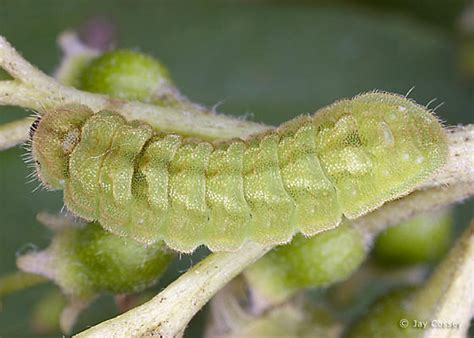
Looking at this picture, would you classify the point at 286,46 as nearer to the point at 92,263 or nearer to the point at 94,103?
the point at 94,103

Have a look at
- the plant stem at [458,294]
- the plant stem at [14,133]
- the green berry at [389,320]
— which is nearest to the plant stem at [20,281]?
the plant stem at [14,133]

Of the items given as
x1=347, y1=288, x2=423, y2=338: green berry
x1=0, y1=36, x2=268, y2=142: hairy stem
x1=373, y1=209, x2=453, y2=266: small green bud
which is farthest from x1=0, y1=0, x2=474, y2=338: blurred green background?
x1=0, y1=36, x2=268, y2=142: hairy stem

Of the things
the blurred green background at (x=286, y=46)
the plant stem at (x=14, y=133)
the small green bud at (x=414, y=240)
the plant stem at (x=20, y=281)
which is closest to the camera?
the plant stem at (x=14, y=133)

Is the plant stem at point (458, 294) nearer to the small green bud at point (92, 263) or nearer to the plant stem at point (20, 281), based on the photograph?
the small green bud at point (92, 263)

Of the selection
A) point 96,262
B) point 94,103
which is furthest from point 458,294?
point 94,103

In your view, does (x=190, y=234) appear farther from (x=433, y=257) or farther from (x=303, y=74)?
(x=303, y=74)

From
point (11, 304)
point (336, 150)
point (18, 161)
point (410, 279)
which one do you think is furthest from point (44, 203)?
point (336, 150)
